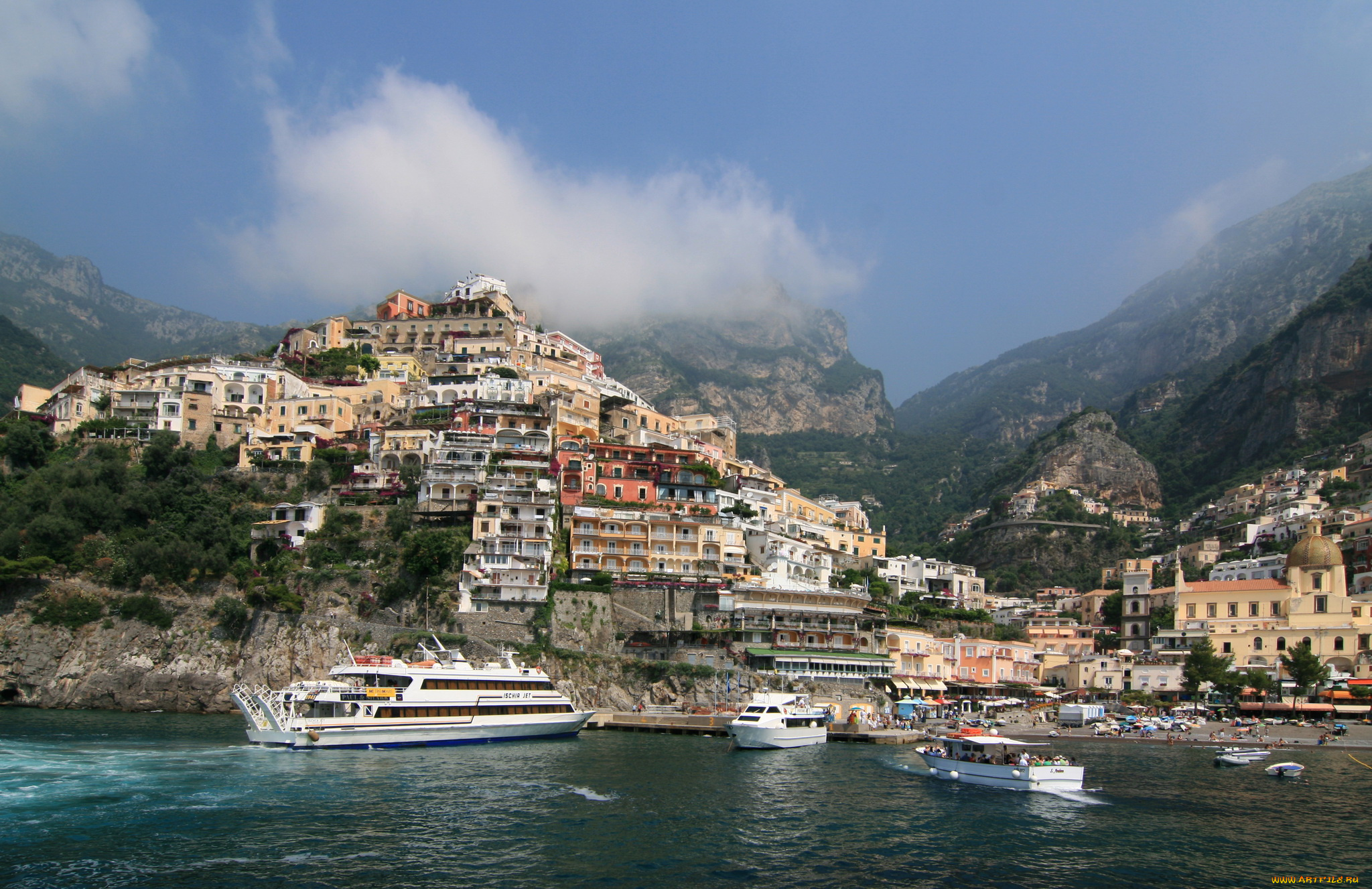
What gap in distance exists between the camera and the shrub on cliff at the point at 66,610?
195 feet

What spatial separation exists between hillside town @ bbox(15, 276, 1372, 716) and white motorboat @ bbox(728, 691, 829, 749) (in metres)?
12.0

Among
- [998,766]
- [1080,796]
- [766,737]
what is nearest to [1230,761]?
[1080,796]

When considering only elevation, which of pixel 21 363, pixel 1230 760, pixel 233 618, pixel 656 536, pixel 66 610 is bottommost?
pixel 1230 760

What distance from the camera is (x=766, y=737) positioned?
48.8m

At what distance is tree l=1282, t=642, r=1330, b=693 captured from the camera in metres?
65.2

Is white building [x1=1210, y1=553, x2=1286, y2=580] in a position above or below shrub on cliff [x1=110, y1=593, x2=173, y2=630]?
above

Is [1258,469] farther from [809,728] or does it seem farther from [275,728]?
[275,728]

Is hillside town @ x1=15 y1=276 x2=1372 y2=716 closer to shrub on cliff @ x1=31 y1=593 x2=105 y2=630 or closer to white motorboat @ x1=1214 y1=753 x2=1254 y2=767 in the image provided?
shrub on cliff @ x1=31 y1=593 x2=105 y2=630

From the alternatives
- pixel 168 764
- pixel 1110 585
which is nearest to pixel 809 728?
pixel 168 764

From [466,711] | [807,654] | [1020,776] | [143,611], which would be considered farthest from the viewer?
[807,654]

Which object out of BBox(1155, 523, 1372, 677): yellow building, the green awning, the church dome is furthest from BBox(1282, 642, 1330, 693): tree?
the green awning

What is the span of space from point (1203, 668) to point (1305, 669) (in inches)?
257

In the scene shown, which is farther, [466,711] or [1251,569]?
[1251,569]

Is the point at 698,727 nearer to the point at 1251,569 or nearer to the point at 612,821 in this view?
the point at 612,821
